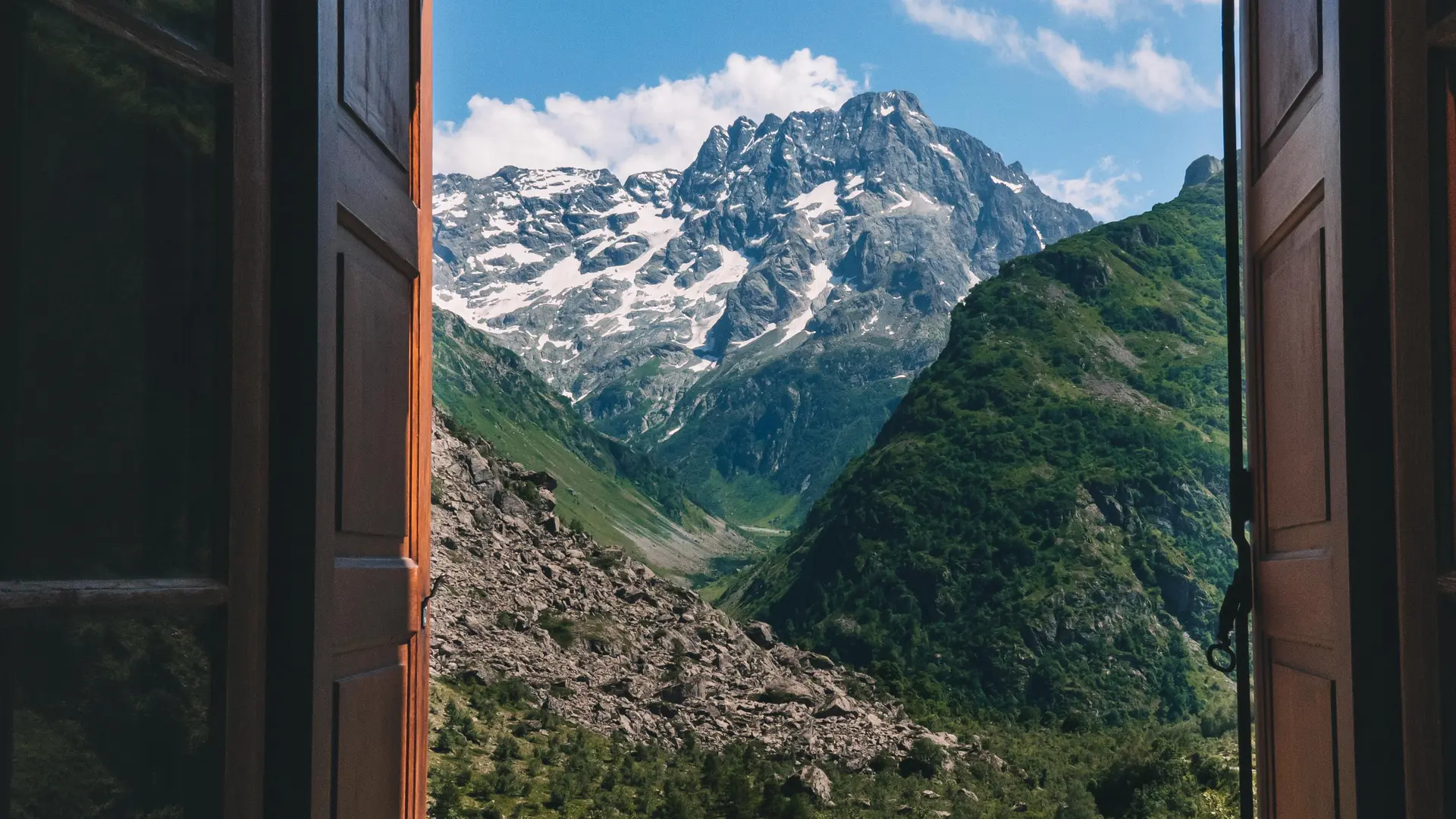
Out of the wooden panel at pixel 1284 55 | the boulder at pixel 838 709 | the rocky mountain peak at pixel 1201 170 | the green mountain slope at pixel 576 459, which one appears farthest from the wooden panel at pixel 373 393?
the rocky mountain peak at pixel 1201 170

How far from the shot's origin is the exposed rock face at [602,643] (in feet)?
78.7

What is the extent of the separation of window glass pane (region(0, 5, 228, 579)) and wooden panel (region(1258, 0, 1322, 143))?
213 cm

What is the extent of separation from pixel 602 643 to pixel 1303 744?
24.9 metres

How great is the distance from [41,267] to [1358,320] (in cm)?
213

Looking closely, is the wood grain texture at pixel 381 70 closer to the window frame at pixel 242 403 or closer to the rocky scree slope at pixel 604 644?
the window frame at pixel 242 403

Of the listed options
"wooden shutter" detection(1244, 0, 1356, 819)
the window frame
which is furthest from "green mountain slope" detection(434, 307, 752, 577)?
the window frame

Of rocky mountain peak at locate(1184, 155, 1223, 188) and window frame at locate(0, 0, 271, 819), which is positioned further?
rocky mountain peak at locate(1184, 155, 1223, 188)

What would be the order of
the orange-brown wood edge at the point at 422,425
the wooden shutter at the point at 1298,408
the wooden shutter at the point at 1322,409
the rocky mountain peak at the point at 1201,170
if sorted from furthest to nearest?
1. the rocky mountain peak at the point at 1201,170
2. the orange-brown wood edge at the point at 422,425
3. the wooden shutter at the point at 1298,408
4. the wooden shutter at the point at 1322,409

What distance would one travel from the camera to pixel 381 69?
9.06ft

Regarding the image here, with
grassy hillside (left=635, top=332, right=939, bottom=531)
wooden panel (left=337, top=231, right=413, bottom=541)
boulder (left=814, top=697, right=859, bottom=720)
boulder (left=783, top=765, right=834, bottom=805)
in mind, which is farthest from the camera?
grassy hillside (left=635, top=332, right=939, bottom=531)

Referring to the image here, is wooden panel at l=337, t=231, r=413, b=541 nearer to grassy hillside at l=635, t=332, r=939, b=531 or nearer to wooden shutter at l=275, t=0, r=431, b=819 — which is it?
wooden shutter at l=275, t=0, r=431, b=819

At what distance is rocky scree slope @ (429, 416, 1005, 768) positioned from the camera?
24.0 metres

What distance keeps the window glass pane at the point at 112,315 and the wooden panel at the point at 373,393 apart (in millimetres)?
446

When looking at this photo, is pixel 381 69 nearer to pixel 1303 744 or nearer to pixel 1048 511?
pixel 1303 744
